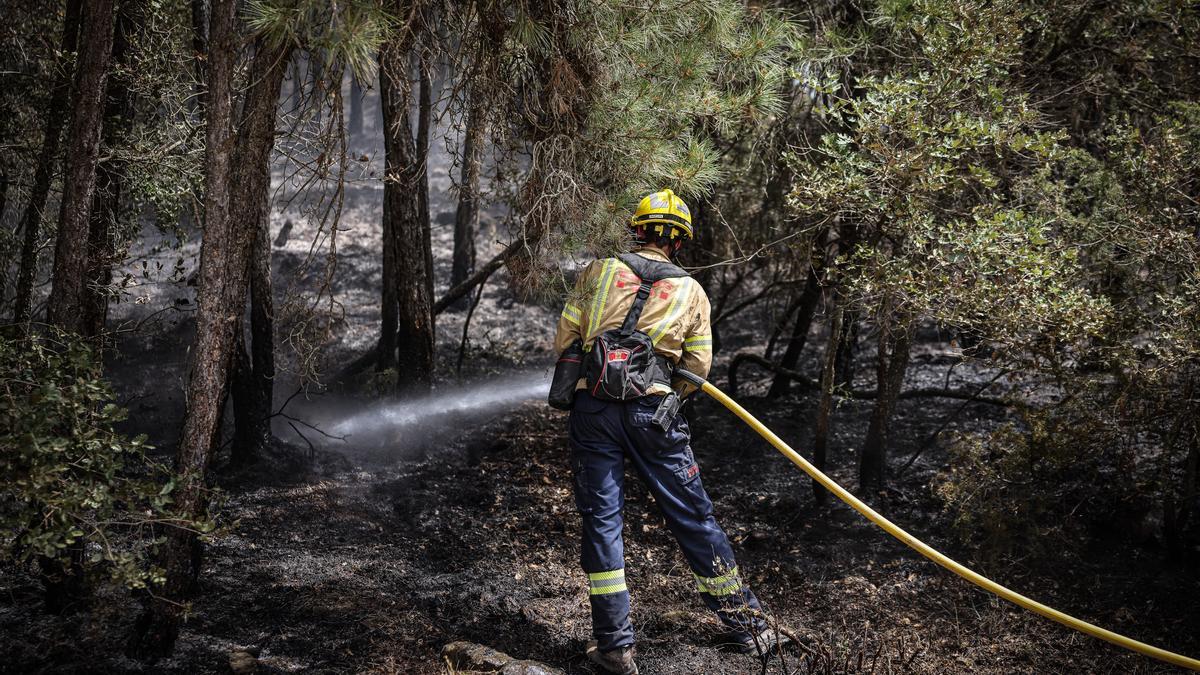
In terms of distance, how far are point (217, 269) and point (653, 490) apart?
2.28 metres

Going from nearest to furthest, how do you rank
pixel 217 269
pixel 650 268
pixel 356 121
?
pixel 217 269 → pixel 650 268 → pixel 356 121

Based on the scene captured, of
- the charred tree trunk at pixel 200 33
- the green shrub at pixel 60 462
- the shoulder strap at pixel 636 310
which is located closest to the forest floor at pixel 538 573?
the green shrub at pixel 60 462

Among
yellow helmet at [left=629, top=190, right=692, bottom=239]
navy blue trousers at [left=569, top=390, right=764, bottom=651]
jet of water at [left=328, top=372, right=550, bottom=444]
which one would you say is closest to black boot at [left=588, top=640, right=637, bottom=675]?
navy blue trousers at [left=569, top=390, right=764, bottom=651]

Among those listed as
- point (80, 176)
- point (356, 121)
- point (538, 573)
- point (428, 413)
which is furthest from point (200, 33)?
point (356, 121)

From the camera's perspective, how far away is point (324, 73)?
3627mm

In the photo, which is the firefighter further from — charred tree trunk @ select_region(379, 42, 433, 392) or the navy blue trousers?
charred tree trunk @ select_region(379, 42, 433, 392)

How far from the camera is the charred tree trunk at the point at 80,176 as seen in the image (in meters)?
3.97

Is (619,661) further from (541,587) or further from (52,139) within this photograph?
(52,139)

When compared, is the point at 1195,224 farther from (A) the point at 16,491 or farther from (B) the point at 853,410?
(A) the point at 16,491

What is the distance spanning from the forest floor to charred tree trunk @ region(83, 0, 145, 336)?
1.65 feet

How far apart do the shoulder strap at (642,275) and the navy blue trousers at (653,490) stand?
39 cm

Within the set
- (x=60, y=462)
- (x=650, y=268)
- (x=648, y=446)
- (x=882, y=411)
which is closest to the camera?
(x=60, y=462)

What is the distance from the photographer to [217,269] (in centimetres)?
371

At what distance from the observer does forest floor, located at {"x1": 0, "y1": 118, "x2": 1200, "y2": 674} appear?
13.5 feet
